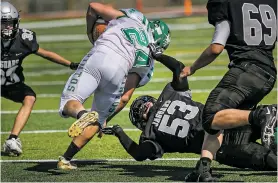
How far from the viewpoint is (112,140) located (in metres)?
10.5

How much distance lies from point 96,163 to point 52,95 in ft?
21.8

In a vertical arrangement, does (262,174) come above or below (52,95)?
above

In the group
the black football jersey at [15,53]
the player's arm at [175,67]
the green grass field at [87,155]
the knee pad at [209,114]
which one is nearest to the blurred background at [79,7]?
the green grass field at [87,155]

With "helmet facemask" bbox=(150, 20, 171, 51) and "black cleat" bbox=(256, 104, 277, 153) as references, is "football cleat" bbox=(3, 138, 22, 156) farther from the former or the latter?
"black cleat" bbox=(256, 104, 277, 153)

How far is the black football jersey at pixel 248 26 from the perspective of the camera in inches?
291

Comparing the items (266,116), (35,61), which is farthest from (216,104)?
(35,61)

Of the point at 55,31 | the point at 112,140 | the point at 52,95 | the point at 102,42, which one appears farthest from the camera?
the point at 55,31

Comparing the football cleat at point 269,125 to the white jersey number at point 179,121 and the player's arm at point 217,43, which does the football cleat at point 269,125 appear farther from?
the white jersey number at point 179,121

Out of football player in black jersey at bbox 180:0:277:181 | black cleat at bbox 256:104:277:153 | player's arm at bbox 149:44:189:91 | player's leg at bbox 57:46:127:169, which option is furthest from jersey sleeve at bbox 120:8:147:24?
black cleat at bbox 256:104:277:153

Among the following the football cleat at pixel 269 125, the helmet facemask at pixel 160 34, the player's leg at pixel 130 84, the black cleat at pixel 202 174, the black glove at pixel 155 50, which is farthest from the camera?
the player's leg at pixel 130 84

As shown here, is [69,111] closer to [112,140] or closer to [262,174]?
[262,174]

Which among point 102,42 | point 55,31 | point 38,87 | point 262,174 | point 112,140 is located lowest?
point 55,31

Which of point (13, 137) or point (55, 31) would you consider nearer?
point (13, 137)

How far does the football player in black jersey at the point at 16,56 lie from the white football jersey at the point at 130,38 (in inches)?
57.4
